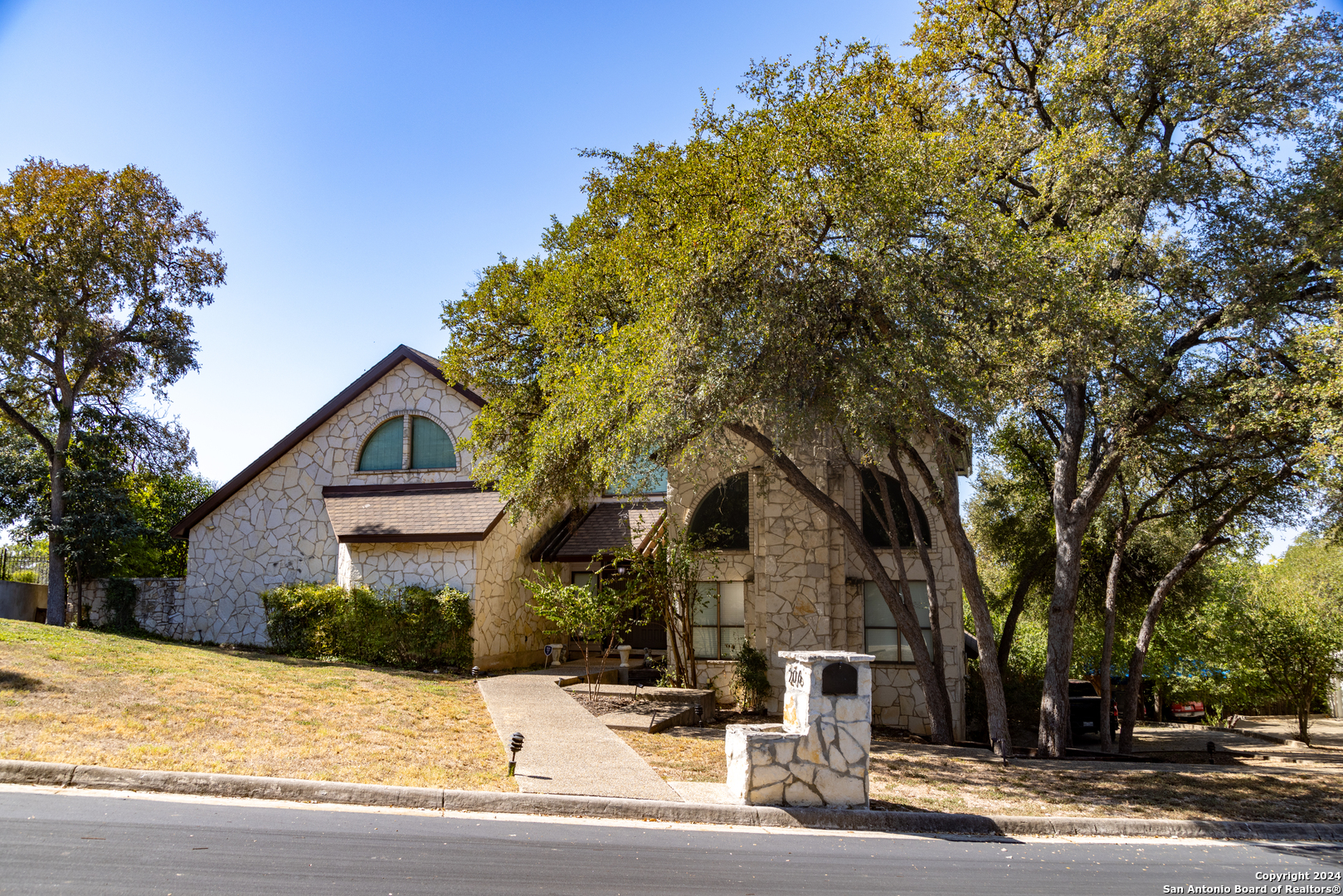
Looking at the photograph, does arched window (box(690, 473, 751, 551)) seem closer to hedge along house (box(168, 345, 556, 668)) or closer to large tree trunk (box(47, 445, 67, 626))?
hedge along house (box(168, 345, 556, 668))

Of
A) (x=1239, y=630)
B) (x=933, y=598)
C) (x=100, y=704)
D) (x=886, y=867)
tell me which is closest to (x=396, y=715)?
(x=100, y=704)

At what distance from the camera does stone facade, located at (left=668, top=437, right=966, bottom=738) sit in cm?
1471

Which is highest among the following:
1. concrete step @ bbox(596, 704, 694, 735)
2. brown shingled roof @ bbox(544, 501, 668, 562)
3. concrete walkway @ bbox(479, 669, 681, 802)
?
brown shingled roof @ bbox(544, 501, 668, 562)

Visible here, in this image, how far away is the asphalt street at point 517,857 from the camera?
5.34 meters

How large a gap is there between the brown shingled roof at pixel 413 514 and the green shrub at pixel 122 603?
529 centimetres

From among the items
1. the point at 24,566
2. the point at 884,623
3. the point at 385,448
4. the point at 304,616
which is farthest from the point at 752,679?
the point at 24,566

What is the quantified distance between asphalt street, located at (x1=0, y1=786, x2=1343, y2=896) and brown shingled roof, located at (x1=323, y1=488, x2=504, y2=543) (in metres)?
9.60

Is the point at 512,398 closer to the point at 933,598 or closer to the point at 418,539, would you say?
the point at 418,539

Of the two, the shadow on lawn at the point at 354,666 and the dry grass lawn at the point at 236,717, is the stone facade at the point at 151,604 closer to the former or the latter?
the shadow on lawn at the point at 354,666

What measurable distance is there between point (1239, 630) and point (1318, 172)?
496 inches

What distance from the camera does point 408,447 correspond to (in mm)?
19203

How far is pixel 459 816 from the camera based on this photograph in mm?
7188

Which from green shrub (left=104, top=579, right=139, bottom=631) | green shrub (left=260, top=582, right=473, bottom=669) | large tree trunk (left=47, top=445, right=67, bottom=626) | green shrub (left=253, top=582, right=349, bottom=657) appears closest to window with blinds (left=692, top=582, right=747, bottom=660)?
green shrub (left=260, top=582, right=473, bottom=669)

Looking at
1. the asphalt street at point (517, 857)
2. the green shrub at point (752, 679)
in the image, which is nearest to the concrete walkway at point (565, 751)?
the asphalt street at point (517, 857)
